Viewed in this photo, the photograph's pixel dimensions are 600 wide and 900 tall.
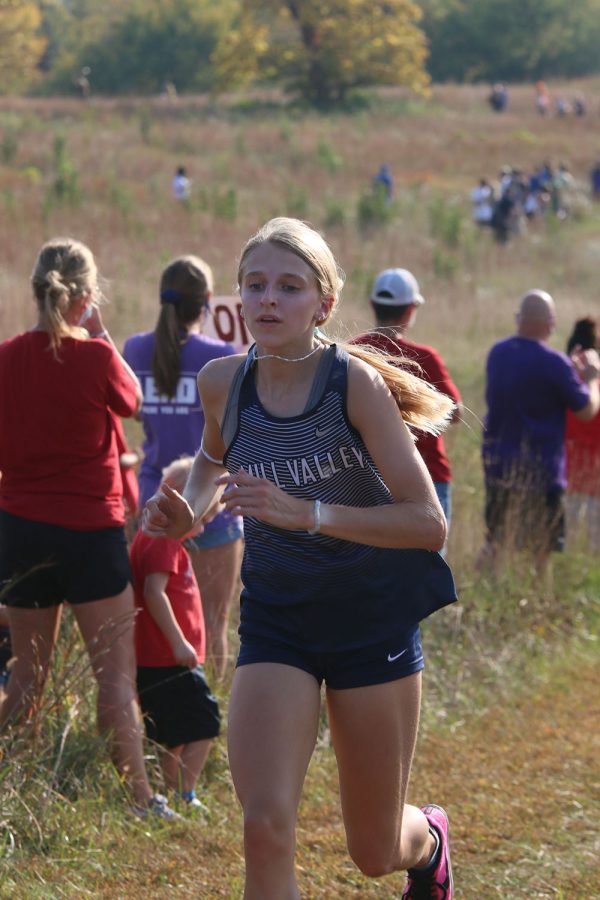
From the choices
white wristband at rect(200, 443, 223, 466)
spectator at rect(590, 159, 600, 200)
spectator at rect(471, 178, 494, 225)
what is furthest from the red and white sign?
spectator at rect(590, 159, 600, 200)

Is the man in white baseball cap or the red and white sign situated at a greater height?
the man in white baseball cap

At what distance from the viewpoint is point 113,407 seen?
16.1ft

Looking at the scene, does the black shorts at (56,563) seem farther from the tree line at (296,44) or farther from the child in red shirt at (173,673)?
the tree line at (296,44)

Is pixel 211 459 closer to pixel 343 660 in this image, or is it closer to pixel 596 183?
pixel 343 660

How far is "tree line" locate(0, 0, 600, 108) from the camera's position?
2525 inches

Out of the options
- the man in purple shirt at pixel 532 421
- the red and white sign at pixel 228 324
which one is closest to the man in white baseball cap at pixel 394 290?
the red and white sign at pixel 228 324

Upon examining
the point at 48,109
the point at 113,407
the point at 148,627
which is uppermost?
the point at 48,109

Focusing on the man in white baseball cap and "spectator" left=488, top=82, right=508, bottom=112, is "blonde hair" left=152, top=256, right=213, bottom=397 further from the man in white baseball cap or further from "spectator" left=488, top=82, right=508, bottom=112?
"spectator" left=488, top=82, right=508, bottom=112

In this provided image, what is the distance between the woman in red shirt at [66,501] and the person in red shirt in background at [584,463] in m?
4.60

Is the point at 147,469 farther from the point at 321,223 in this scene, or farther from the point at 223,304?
the point at 321,223

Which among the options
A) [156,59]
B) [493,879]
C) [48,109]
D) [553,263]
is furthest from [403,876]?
[156,59]

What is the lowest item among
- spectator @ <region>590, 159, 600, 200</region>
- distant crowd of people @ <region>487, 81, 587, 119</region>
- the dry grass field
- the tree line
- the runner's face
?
the dry grass field

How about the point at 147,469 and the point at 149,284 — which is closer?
the point at 147,469

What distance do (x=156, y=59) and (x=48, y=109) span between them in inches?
994
